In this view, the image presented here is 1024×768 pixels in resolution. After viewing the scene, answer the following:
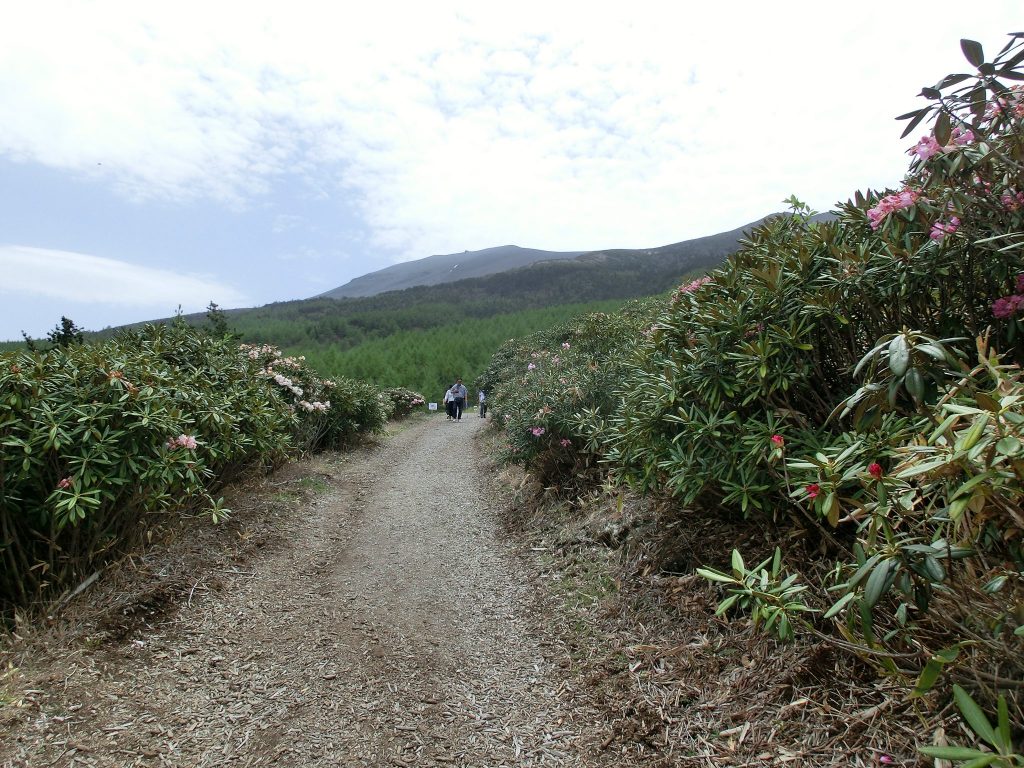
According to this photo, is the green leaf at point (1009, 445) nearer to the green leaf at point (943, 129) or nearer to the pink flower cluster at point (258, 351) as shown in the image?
the green leaf at point (943, 129)

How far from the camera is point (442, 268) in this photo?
130625mm

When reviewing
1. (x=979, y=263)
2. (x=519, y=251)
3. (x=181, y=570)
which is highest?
(x=519, y=251)

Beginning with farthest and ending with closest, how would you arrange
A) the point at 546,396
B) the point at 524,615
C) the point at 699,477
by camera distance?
the point at 546,396 < the point at 524,615 < the point at 699,477

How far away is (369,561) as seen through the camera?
439cm

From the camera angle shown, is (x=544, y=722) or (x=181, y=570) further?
(x=181, y=570)

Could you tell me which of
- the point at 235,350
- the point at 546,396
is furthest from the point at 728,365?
the point at 235,350

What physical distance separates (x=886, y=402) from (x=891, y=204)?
1278 millimetres

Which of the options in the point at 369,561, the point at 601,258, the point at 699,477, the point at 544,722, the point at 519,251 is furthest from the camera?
the point at 519,251

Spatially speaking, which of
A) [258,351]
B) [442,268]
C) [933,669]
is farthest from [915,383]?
[442,268]

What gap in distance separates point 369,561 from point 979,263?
14.3ft

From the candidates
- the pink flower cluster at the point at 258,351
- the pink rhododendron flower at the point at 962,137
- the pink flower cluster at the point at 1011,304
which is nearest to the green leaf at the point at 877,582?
the pink flower cluster at the point at 1011,304

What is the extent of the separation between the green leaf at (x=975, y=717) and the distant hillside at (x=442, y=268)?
339 feet

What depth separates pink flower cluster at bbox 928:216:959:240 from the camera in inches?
77.8

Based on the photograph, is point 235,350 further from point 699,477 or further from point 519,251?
point 519,251
